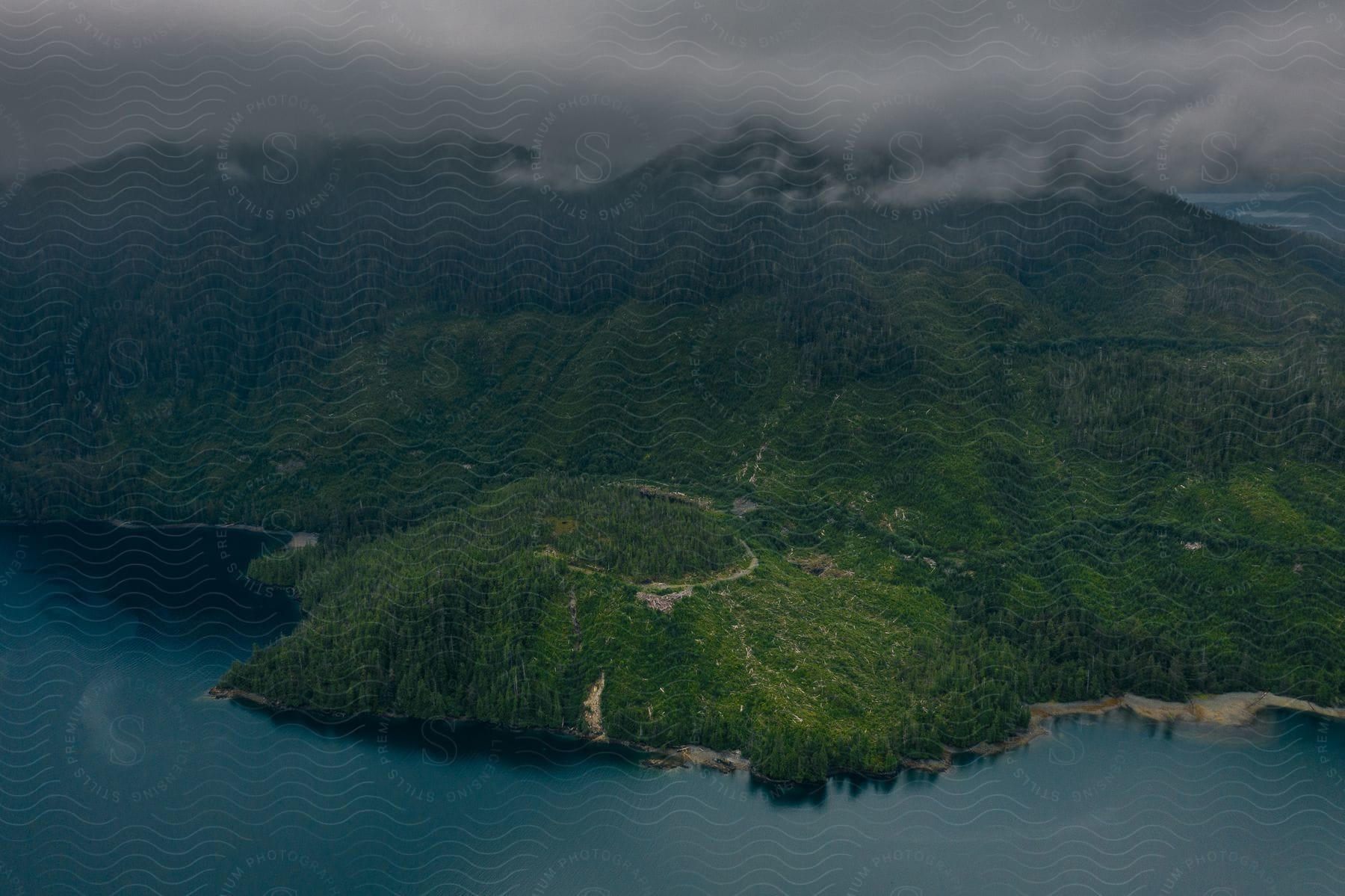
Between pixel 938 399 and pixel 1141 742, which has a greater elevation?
pixel 938 399

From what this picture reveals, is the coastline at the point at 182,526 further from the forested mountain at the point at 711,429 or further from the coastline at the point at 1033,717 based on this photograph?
the coastline at the point at 1033,717

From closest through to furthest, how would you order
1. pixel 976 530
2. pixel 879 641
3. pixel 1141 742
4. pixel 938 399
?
pixel 1141 742 < pixel 879 641 < pixel 976 530 < pixel 938 399

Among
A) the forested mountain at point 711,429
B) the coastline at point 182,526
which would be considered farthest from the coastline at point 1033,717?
the coastline at point 182,526

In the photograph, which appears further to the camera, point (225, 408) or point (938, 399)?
point (225, 408)

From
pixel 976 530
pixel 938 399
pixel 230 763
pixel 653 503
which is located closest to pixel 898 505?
pixel 976 530

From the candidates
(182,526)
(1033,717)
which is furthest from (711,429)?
(182,526)


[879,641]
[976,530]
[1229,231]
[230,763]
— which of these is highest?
[1229,231]

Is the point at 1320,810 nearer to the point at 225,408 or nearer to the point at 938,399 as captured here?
the point at 938,399
